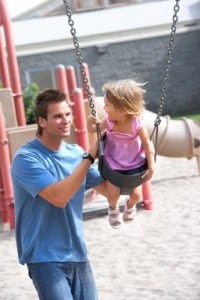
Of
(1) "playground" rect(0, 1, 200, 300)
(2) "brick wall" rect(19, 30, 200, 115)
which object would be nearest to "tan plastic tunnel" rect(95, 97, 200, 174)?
(1) "playground" rect(0, 1, 200, 300)

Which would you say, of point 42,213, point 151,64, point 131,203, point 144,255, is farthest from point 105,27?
point 42,213

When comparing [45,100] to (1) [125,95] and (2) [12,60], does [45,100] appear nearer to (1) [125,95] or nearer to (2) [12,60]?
(1) [125,95]

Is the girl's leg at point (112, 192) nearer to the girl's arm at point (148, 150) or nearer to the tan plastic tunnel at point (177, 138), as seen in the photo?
the girl's arm at point (148, 150)

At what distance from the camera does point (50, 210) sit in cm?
276

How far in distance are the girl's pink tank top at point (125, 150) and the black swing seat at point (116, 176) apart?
0.10 feet

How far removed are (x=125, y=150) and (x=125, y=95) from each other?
28 cm

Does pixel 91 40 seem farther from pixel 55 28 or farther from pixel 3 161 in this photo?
pixel 3 161

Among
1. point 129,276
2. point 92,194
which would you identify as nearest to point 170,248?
point 129,276

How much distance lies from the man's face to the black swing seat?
0.16 m

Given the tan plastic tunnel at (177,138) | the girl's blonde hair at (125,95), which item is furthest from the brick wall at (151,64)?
the girl's blonde hair at (125,95)

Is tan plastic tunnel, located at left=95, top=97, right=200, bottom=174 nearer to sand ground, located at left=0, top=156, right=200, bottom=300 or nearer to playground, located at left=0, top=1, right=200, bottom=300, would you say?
playground, located at left=0, top=1, right=200, bottom=300

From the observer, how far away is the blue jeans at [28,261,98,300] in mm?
2703

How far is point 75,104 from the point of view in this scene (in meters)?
6.98

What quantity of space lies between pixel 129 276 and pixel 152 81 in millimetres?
13728
